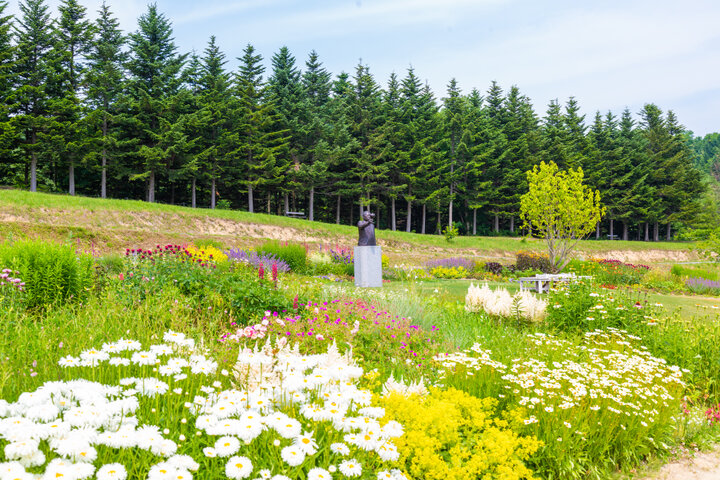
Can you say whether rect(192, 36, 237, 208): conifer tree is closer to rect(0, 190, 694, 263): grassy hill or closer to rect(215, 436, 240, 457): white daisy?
rect(0, 190, 694, 263): grassy hill

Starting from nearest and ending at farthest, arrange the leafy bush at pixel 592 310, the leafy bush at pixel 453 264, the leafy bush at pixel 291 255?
A: the leafy bush at pixel 592 310 < the leafy bush at pixel 291 255 < the leafy bush at pixel 453 264

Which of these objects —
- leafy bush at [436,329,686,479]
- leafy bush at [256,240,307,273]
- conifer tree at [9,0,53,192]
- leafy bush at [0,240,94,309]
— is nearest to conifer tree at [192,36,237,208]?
conifer tree at [9,0,53,192]

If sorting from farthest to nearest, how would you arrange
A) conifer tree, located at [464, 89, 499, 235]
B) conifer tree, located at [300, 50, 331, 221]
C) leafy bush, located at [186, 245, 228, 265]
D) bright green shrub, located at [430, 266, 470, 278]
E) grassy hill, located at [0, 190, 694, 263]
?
conifer tree, located at [464, 89, 499, 235] → conifer tree, located at [300, 50, 331, 221] → bright green shrub, located at [430, 266, 470, 278] → grassy hill, located at [0, 190, 694, 263] → leafy bush, located at [186, 245, 228, 265]

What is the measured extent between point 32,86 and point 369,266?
29.2m

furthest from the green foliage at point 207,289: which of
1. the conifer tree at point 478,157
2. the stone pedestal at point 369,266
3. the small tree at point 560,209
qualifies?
the conifer tree at point 478,157

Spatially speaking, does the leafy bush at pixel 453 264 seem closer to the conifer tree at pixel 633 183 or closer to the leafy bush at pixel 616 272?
the leafy bush at pixel 616 272

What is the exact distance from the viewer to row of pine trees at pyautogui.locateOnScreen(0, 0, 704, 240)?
3044 centimetres

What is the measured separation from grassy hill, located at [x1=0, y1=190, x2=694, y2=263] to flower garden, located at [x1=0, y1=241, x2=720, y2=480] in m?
11.9

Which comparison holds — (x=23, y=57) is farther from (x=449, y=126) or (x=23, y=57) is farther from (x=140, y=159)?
(x=449, y=126)

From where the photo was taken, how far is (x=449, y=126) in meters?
43.2

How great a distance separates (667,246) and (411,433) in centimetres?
5064

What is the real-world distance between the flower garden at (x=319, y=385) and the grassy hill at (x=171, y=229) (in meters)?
11.9

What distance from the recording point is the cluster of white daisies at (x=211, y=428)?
171cm

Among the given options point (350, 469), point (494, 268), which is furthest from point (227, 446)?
point (494, 268)
